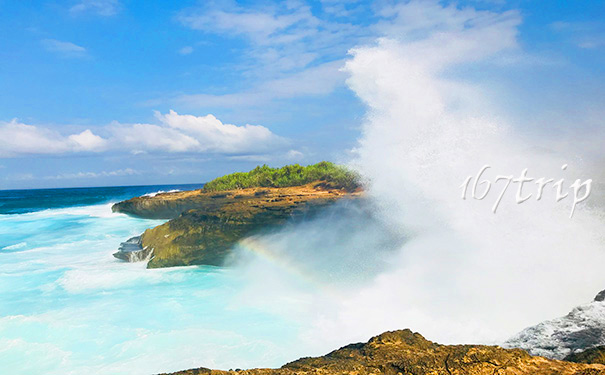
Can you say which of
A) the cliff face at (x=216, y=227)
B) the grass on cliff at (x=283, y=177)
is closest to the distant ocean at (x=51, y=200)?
the grass on cliff at (x=283, y=177)

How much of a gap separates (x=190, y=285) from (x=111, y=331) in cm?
300

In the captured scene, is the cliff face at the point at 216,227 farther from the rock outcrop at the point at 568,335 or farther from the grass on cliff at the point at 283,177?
the rock outcrop at the point at 568,335

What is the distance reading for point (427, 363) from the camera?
2.62 metres

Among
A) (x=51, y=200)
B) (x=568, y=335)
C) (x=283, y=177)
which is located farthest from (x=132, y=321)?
(x=51, y=200)

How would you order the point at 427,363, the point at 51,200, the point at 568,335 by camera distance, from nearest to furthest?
1. the point at 427,363
2. the point at 568,335
3. the point at 51,200

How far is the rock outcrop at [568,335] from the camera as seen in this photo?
329 centimetres

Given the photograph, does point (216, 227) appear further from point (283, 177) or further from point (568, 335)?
point (568, 335)

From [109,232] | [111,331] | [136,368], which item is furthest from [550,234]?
[109,232]

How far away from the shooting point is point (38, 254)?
1531cm

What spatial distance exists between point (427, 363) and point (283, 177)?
789 inches

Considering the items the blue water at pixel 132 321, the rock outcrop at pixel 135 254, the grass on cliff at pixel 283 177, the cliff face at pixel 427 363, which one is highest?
the grass on cliff at pixel 283 177

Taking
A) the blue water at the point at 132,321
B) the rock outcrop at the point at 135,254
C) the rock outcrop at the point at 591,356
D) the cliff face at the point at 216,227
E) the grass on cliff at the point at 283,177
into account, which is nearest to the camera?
the rock outcrop at the point at 591,356

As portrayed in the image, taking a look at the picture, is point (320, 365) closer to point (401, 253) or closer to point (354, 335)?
point (354, 335)

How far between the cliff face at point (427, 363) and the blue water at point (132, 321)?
300 centimetres
